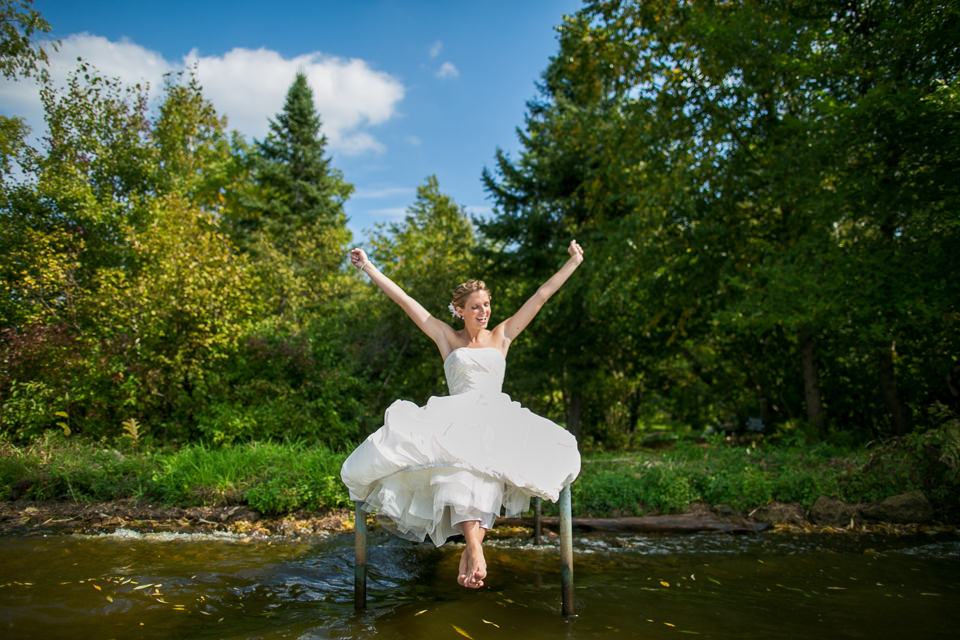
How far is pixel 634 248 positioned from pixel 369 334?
17.8 ft

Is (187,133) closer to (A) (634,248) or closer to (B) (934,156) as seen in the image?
(A) (634,248)

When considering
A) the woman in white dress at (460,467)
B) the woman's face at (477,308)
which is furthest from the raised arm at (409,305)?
the woman in white dress at (460,467)

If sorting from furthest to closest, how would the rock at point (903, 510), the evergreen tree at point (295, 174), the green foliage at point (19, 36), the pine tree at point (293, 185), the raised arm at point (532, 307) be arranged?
the evergreen tree at point (295, 174) → the pine tree at point (293, 185) → the green foliage at point (19, 36) → the rock at point (903, 510) → the raised arm at point (532, 307)

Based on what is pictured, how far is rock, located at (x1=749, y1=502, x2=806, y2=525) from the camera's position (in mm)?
5859

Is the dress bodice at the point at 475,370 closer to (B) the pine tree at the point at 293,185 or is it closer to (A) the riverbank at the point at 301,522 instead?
(A) the riverbank at the point at 301,522

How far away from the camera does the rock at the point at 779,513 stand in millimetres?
5859

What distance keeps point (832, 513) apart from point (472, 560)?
16.6ft

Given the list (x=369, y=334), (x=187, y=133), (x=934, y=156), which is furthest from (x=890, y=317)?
(x=187, y=133)

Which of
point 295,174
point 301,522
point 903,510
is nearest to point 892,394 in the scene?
point 903,510

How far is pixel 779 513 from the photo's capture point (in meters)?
5.95

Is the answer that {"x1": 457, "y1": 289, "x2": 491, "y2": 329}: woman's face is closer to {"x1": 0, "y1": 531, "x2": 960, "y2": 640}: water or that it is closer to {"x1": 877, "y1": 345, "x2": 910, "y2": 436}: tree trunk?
{"x1": 0, "y1": 531, "x2": 960, "y2": 640}: water

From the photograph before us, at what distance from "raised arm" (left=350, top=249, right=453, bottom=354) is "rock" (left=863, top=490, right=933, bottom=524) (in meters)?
Result: 5.19

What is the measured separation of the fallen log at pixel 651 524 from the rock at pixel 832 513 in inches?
24.4

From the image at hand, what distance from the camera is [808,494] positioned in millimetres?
6176
